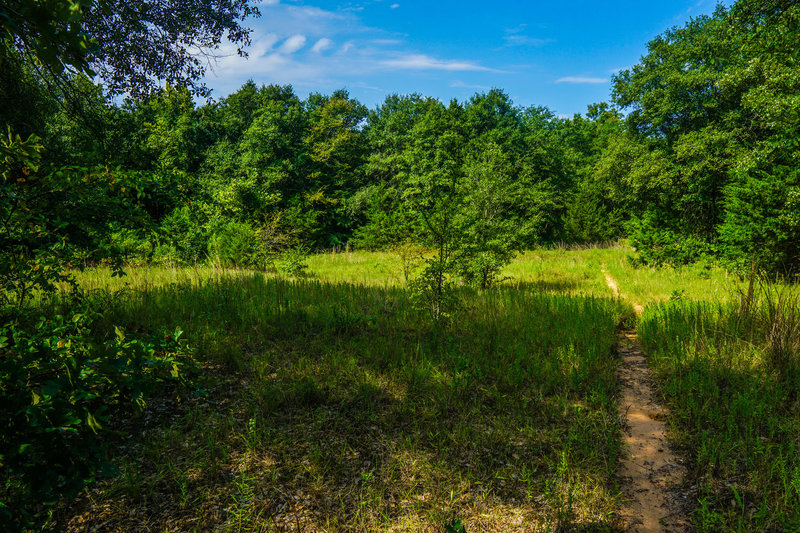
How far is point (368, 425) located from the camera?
14.4 ft

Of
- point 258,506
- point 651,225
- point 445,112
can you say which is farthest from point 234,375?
point 445,112

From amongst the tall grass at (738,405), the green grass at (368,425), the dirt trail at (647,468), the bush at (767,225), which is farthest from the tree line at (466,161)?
the dirt trail at (647,468)

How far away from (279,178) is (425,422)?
105 ft

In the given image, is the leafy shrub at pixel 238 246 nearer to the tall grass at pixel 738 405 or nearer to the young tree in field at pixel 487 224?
the young tree in field at pixel 487 224

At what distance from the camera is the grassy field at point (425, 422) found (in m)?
3.18

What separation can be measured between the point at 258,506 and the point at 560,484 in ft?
8.86

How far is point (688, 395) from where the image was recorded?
193 inches

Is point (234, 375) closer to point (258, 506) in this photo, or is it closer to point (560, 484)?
point (258, 506)

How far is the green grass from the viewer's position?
10.5 feet

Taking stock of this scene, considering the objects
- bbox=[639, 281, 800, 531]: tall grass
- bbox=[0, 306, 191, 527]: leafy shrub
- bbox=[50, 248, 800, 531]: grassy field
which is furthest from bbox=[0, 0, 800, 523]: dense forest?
bbox=[639, 281, 800, 531]: tall grass

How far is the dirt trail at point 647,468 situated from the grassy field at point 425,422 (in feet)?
0.48

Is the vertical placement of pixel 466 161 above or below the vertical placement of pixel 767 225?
above

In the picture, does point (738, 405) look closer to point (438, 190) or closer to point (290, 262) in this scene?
point (438, 190)

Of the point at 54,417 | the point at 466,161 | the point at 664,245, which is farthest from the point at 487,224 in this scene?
the point at 466,161
